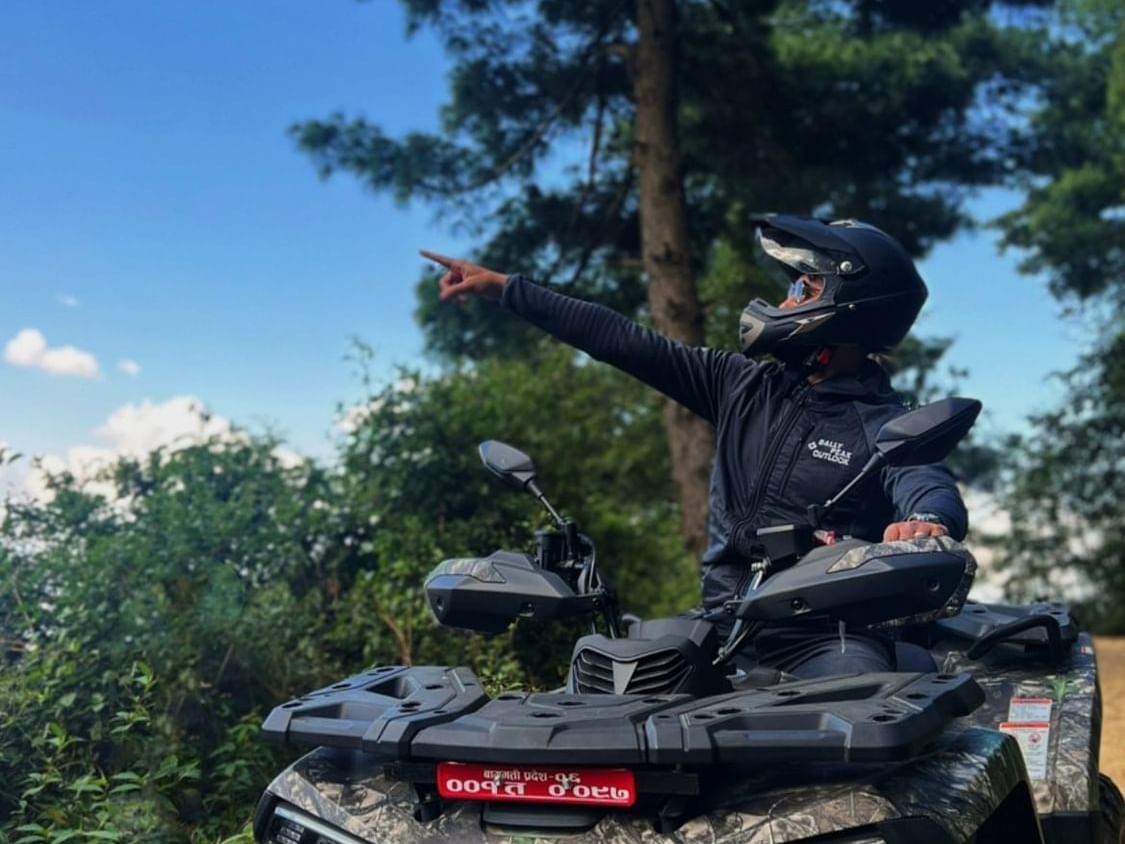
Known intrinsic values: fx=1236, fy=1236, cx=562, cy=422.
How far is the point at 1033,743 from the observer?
9.92 ft

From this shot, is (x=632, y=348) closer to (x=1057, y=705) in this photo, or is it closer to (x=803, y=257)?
(x=803, y=257)

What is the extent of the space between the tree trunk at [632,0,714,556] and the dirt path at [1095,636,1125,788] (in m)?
3.27

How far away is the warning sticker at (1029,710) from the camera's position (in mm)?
3098

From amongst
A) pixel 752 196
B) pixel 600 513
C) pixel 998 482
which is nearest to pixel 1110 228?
pixel 998 482

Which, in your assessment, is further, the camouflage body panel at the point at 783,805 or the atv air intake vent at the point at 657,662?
the atv air intake vent at the point at 657,662

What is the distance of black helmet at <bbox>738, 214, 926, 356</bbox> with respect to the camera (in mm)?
3234

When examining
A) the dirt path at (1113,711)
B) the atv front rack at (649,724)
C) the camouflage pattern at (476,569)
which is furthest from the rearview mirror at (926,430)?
the dirt path at (1113,711)

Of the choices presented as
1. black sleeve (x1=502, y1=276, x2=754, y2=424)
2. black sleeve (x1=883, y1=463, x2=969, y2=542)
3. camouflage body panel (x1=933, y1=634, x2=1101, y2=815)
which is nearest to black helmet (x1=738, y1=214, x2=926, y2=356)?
black sleeve (x1=502, y1=276, x2=754, y2=424)

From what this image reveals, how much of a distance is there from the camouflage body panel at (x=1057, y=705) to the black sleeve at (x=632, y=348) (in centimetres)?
99

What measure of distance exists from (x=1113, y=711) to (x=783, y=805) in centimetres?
955

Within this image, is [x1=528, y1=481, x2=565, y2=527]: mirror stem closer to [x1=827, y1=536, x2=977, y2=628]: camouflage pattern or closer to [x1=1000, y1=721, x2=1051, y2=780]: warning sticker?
[x1=827, y1=536, x2=977, y2=628]: camouflage pattern

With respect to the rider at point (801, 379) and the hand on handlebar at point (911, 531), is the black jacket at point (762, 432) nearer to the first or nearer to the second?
the rider at point (801, 379)

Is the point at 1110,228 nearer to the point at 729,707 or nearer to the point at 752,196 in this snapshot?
the point at 752,196

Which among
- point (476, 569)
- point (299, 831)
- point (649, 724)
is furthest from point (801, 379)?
point (299, 831)
